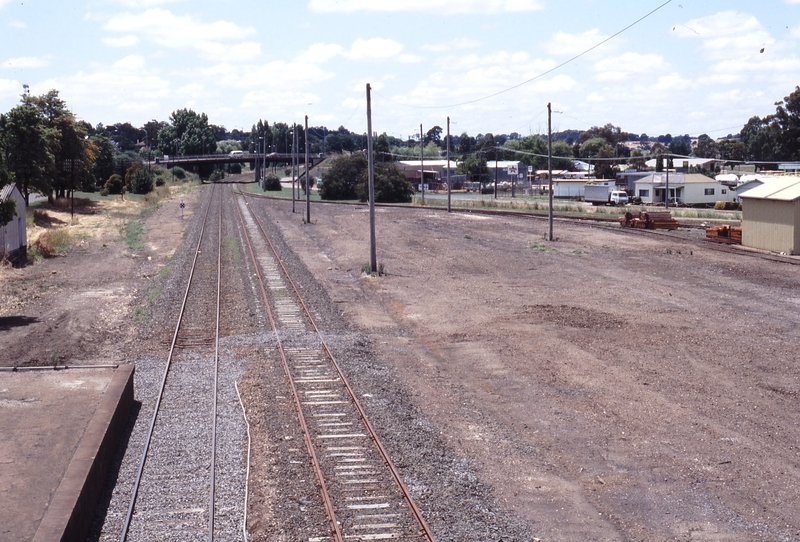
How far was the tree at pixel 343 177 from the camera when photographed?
3733 inches

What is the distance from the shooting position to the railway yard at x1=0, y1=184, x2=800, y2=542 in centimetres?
980

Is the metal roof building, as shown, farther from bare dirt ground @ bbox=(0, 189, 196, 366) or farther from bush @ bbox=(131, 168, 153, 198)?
bush @ bbox=(131, 168, 153, 198)

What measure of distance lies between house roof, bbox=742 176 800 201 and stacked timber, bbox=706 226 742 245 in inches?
155

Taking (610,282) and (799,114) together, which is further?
(799,114)

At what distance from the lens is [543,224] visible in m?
57.5

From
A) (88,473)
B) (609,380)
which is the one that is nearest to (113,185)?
(609,380)

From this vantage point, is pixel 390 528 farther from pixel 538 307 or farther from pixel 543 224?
pixel 543 224

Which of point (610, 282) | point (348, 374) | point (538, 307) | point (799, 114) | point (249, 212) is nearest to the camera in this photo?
point (348, 374)

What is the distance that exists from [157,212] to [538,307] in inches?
2245

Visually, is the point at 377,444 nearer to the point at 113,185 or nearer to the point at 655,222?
the point at 655,222

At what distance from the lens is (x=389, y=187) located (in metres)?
88.6

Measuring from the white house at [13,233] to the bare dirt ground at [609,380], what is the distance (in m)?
12.8

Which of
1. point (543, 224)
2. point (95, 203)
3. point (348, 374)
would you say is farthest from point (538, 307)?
point (95, 203)

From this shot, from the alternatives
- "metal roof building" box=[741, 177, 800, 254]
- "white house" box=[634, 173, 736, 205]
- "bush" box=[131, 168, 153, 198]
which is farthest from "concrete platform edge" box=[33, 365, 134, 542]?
"bush" box=[131, 168, 153, 198]
